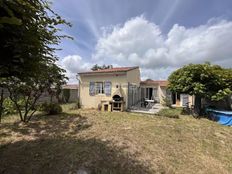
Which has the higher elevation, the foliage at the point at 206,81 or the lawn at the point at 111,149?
the foliage at the point at 206,81

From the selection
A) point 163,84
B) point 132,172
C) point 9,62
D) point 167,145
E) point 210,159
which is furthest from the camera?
point 163,84

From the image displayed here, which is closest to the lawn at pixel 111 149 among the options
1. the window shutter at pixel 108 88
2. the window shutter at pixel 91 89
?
the window shutter at pixel 108 88

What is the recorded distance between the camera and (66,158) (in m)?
5.56

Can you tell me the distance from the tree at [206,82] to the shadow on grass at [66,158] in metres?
8.82

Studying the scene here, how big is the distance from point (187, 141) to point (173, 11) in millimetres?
6912

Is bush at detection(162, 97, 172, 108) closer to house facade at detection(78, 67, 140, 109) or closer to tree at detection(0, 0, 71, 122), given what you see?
house facade at detection(78, 67, 140, 109)

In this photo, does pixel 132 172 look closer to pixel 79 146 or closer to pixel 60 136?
pixel 79 146

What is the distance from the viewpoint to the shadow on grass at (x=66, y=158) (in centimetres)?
506

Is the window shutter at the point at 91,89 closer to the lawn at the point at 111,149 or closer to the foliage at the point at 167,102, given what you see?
the lawn at the point at 111,149

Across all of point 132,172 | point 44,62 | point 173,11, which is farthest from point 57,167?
point 173,11

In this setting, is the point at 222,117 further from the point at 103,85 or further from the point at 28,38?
the point at 28,38

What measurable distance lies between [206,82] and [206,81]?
80 millimetres

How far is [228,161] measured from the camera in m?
6.20

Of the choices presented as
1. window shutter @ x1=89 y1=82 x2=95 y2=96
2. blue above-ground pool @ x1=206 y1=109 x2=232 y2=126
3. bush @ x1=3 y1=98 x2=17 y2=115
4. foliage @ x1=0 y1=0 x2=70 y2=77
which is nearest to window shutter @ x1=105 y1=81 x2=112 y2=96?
window shutter @ x1=89 y1=82 x2=95 y2=96
